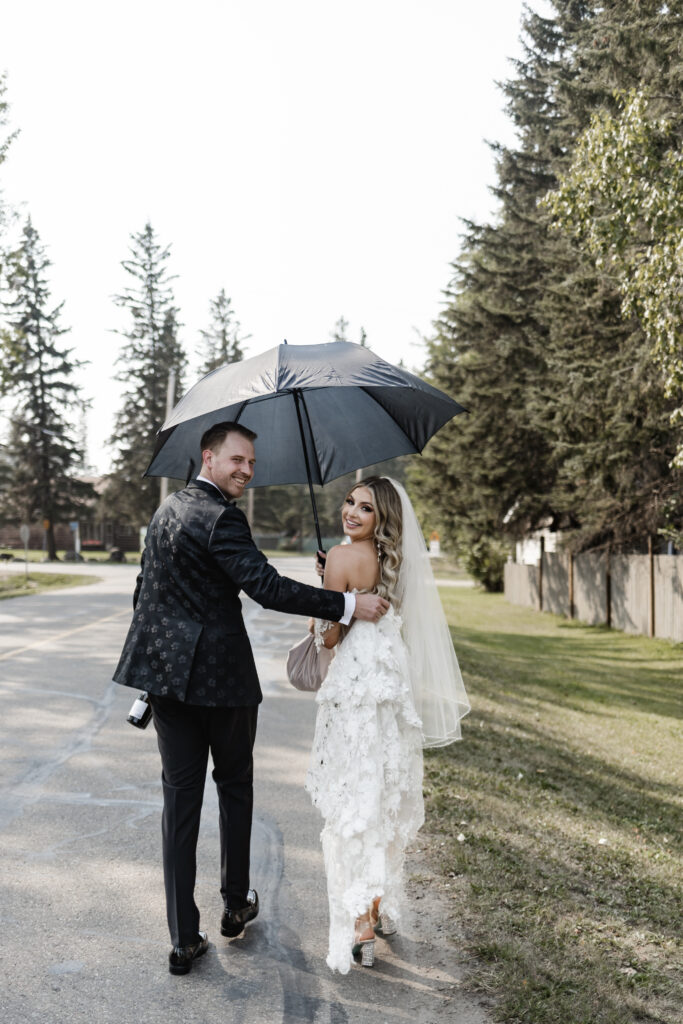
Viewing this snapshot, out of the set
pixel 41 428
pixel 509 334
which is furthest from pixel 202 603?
pixel 41 428

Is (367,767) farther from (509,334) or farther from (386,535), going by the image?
(509,334)

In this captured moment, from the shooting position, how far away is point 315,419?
5.05 meters

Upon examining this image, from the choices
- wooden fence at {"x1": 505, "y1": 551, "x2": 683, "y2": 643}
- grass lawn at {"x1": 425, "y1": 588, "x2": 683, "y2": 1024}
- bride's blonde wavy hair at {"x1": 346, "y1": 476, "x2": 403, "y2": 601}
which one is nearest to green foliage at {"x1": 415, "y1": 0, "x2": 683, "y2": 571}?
wooden fence at {"x1": 505, "y1": 551, "x2": 683, "y2": 643}

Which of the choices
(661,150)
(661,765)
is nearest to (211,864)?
(661,765)

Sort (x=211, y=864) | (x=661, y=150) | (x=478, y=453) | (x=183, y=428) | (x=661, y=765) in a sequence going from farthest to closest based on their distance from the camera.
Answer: (x=478, y=453), (x=661, y=150), (x=661, y=765), (x=211, y=864), (x=183, y=428)

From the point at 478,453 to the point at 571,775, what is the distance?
18.0m

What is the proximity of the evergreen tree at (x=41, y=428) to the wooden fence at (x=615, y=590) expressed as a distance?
4193 cm

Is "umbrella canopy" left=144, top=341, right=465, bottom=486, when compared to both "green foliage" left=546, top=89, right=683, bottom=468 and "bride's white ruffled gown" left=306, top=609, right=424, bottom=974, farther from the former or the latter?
"green foliage" left=546, top=89, right=683, bottom=468

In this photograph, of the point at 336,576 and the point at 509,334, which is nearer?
the point at 336,576

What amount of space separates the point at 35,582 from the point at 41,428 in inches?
1129

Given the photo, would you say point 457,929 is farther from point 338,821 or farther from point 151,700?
point 151,700

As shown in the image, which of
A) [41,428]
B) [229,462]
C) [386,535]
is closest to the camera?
[229,462]

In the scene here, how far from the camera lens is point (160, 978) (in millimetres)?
3705

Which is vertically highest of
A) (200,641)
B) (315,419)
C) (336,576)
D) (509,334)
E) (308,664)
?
(509,334)
